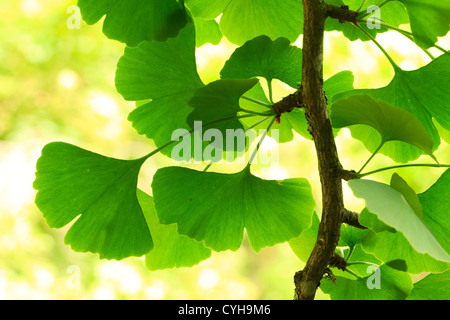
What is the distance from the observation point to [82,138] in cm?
266

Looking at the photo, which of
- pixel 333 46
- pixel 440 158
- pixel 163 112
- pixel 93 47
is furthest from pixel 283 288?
pixel 163 112

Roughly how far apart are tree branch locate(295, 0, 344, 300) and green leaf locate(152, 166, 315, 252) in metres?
0.04

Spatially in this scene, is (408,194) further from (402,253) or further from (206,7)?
(206,7)

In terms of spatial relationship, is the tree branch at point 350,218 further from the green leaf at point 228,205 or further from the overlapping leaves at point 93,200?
the overlapping leaves at point 93,200

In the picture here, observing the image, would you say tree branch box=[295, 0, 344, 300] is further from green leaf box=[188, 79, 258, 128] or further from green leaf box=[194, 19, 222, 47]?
green leaf box=[194, 19, 222, 47]

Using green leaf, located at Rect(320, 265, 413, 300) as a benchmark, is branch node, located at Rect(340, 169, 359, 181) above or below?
above

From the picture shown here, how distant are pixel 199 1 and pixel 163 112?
123mm

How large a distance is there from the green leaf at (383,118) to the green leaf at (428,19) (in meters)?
0.09

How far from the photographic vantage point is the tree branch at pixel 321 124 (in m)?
0.39

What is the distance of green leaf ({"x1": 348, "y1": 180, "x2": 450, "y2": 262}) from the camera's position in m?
0.29

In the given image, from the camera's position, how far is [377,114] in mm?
373

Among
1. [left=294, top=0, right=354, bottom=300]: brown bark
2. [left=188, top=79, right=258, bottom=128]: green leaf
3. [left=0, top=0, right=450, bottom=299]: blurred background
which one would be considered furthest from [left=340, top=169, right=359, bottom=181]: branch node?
[left=0, top=0, right=450, bottom=299]: blurred background

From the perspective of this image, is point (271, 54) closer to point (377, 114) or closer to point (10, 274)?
point (377, 114)

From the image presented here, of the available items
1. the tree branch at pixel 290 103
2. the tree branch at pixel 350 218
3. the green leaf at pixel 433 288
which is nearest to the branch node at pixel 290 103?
the tree branch at pixel 290 103
